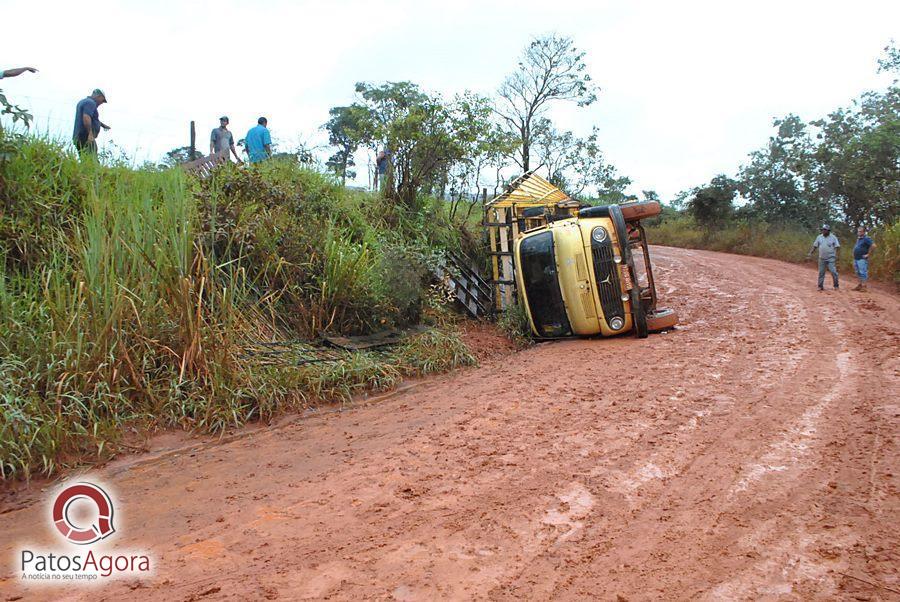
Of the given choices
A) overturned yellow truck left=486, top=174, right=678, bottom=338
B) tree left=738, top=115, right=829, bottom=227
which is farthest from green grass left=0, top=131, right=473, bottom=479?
tree left=738, top=115, right=829, bottom=227

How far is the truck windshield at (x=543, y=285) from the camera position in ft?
32.0

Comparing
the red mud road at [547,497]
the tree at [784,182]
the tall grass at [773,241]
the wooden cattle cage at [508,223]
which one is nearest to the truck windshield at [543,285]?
Answer: the wooden cattle cage at [508,223]

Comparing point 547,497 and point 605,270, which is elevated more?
point 605,270

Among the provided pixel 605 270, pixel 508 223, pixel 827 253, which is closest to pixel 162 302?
pixel 605 270

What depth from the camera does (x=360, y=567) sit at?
3.15 m

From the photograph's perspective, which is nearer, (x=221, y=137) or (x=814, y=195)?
(x=221, y=137)

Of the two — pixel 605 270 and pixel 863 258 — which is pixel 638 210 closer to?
pixel 605 270

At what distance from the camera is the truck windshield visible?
9750mm

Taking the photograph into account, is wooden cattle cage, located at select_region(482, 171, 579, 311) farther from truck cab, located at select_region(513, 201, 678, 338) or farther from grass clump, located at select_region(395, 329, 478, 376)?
grass clump, located at select_region(395, 329, 478, 376)

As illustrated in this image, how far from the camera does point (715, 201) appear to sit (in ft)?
80.2

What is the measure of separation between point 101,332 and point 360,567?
3.51 meters

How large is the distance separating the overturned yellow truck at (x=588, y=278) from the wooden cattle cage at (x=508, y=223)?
1.01 meters

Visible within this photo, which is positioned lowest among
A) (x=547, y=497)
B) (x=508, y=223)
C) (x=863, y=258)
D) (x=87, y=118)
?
(x=547, y=497)

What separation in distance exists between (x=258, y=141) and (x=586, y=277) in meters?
6.10
